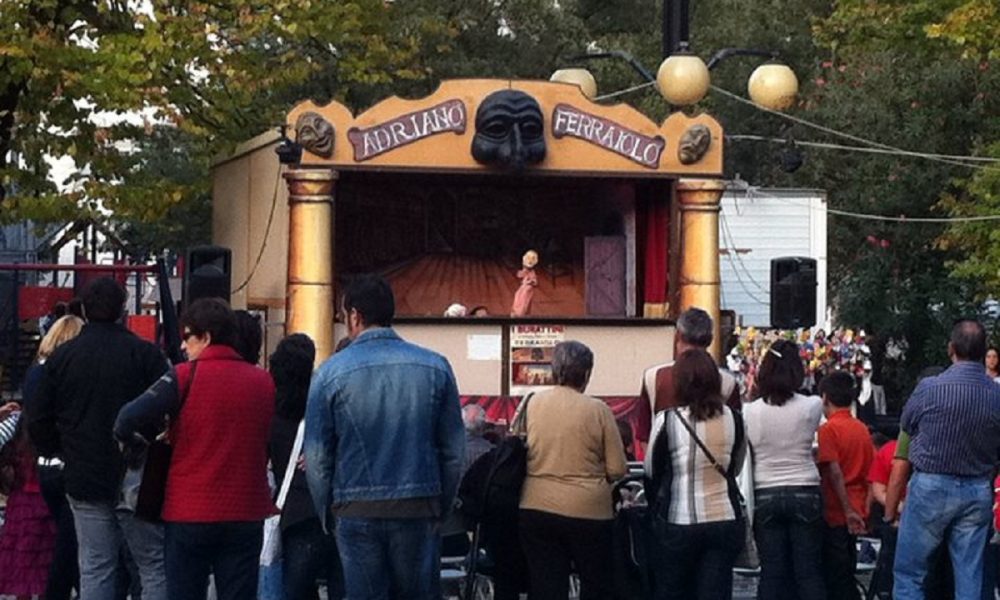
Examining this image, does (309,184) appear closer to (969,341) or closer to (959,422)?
(969,341)

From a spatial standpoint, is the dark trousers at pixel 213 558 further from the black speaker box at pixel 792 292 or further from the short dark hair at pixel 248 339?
the black speaker box at pixel 792 292

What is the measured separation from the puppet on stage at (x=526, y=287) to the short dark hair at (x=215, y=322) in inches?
478

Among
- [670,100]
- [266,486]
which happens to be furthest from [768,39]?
[266,486]

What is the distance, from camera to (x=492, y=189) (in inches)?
923

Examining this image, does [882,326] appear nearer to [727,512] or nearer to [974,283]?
[974,283]

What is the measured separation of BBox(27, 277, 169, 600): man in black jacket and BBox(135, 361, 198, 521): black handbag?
71 cm

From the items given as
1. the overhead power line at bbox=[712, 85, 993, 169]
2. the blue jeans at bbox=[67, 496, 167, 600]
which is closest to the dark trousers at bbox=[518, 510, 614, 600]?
Result: the blue jeans at bbox=[67, 496, 167, 600]

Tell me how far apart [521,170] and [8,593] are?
9264 millimetres

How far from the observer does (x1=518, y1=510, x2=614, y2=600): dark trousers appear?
1040cm

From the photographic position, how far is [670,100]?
826 inches

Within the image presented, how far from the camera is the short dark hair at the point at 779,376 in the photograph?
1080 centimetres

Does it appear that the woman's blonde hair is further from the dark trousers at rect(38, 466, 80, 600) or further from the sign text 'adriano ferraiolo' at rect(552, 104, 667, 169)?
the sign text 'adriano ferraiolo' at rect(552, 104, 667, 169)

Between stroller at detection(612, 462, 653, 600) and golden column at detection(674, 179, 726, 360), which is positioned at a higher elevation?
golden column at detection(674, 179, 726, 360)

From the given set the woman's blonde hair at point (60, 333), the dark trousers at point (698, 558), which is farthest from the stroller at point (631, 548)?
the woman's blonde hair at point (60, 333)
